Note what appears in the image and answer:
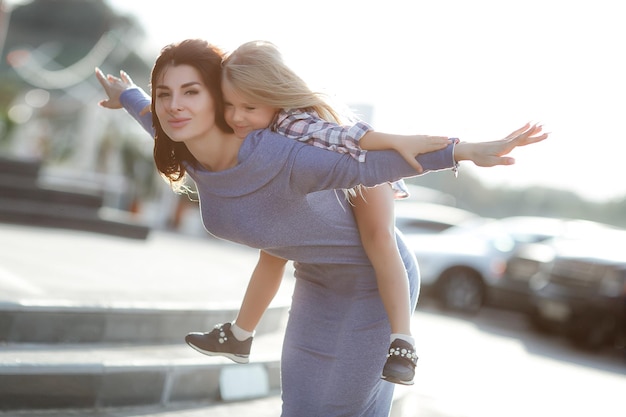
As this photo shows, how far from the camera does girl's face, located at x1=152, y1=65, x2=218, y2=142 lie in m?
2.49

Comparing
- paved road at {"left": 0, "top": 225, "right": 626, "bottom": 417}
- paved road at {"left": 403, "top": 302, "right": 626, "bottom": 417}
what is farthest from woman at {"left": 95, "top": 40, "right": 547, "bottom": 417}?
paved road at {"left": 403, "top": 302, "right": 626, "bottom": 417}

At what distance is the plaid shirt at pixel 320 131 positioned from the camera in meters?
2.32

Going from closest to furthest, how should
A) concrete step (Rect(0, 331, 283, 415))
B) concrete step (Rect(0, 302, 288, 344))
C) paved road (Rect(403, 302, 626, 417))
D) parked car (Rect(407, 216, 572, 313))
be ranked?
concrete step (Rect(0, 331, 283, 415)) < concrete step (Rect(0, 302, 288, 344)) < paved road (Rect(403, 302, 626, 417)) < parked car (Rect(407, 216, 572, 313))

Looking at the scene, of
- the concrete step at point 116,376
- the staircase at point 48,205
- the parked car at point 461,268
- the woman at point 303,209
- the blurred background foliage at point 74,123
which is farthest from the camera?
the blurred background foliage at point 74,123

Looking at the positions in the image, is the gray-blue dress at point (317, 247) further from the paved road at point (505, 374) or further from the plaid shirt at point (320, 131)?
the paved road at point (505, 374)

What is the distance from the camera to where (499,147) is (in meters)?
2.18

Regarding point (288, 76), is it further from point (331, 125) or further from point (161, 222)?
point (161, 222)

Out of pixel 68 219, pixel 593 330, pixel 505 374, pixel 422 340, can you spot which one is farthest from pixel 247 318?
pixel 68 219

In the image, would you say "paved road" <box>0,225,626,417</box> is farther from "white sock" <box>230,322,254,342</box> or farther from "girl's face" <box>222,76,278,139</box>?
"girl's face" <box>222,76,278,139</box>

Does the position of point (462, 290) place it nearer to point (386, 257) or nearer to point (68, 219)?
point (68, 219)

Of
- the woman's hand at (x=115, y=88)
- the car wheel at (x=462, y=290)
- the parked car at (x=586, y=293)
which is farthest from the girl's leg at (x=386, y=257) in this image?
the car wheel at (x=462, y=290)

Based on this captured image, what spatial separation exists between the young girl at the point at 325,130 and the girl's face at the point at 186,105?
68 millimetres

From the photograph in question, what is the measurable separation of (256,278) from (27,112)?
60.1 ft

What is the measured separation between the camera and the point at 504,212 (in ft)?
175
